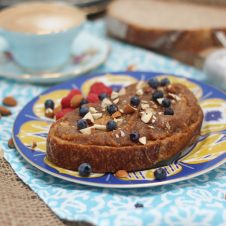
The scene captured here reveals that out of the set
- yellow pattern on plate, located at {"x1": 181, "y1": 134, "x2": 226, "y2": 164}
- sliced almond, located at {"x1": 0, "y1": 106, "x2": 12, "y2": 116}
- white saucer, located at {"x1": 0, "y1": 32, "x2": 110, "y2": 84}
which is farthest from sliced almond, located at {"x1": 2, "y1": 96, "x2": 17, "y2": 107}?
yellow pattern on plate, located at {"x1": 181, "y1": 134, "x2": 226, "y2": 164}

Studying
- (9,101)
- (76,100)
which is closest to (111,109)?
(76,100)

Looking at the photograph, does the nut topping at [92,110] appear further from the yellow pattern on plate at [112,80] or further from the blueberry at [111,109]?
the yellow pattern on plate at [112,80]

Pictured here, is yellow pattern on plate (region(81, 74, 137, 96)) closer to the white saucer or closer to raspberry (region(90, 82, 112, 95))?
raspberry (region(90, 82, 112, 95))

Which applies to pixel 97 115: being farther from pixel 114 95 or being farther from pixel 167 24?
pixel 167 24

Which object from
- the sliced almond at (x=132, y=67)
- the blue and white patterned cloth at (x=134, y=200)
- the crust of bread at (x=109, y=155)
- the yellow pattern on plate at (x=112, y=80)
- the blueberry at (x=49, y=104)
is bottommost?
the blue and white patterned cloth at (x=134, y=200)

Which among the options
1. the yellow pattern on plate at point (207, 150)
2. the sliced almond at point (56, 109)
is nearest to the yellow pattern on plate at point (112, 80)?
Answer: the sliced almond at point (56, 109)

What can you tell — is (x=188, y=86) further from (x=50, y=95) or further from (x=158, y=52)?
(x=158, y=52)

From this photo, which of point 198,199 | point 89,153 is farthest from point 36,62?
point 198,199
